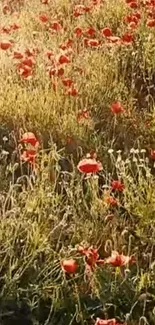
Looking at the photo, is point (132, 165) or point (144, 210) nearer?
point (144, 210)

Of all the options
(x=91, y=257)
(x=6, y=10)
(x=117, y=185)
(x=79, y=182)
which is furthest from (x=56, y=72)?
(x=6, y=10)

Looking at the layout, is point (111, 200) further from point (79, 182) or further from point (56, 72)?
point (56, 72)

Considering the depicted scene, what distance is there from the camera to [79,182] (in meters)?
3.27

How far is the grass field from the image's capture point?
277 cm

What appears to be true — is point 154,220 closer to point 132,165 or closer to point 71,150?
point 132,165

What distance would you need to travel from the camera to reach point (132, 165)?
3.65m

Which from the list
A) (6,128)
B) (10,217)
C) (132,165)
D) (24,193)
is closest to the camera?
(10,217)

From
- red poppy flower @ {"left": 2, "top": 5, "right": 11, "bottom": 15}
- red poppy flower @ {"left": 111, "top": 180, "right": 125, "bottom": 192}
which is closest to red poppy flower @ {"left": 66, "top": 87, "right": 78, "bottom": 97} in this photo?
red poppy flower @ {"left": 111, "top": 180, "right": 125, "bottom": 192}

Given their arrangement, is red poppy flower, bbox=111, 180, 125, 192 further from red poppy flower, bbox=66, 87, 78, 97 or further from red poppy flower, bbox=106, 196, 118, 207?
red poppy flower, bbox=66, 87, 78, 97

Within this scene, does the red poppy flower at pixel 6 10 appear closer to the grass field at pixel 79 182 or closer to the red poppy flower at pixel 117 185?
the grass field at pixel 79 182

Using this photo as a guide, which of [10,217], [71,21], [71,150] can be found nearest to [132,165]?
[71,150]

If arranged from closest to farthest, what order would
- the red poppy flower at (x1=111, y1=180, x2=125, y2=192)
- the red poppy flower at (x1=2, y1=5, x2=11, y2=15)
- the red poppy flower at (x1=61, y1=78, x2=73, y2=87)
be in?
the red poppy flower at (x1=111, y1=180, x2=125, y2=192), the red poppy flower at (x1=61, y1=78, x2=73, y2=87), the red poppy flower at (x1=2, y1=5, x2=11, y2=15)

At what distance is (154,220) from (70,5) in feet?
10.9

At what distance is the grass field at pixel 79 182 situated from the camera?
277 centimetres
